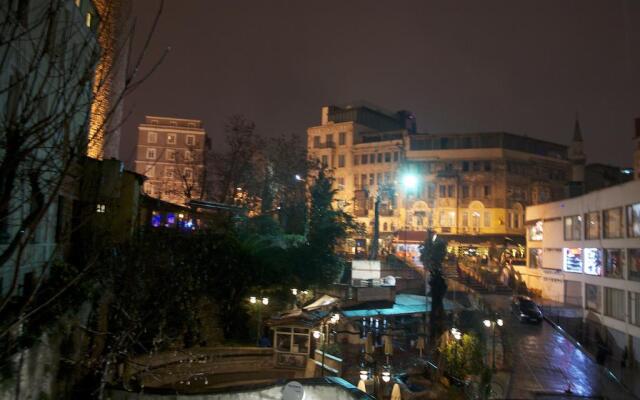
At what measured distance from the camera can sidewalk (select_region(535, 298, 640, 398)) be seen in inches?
825

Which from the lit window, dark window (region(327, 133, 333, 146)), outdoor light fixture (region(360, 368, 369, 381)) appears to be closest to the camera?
outdoor light fixture (region(360, 368, 369, 381))

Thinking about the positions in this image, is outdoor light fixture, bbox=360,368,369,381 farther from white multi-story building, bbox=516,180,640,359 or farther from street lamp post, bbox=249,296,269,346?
white multi-story building, bbox=516,180,640,359

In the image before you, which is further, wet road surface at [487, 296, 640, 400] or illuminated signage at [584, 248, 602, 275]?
illuminated signage at [584, 248, 602, 275]

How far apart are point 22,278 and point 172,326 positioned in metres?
5.50

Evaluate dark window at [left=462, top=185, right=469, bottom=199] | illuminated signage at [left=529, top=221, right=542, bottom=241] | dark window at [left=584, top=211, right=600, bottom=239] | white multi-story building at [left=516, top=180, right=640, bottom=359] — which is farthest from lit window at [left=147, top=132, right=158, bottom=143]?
dark window at [left=584, top=211, right=600, bottom=239]

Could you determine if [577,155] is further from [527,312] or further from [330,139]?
[527,312]

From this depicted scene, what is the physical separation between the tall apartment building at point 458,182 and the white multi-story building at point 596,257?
1484 cm

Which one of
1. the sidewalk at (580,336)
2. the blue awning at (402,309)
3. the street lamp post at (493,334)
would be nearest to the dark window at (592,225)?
the sidewalk at (580,336)

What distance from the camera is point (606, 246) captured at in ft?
94.7

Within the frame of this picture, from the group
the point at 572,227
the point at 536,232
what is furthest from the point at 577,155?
the point at 572,227

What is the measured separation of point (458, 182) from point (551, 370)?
38547 mm

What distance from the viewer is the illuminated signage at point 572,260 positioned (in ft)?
107

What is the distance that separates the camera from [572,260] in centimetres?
3362

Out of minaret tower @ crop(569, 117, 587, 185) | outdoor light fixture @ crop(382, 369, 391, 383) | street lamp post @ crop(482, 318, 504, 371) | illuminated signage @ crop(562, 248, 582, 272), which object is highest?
minaret tower @ crop(569, 117, 587, 185)
